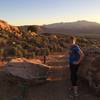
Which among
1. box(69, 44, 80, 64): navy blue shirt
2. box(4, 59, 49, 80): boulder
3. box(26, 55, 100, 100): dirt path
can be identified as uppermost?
box(69, 44, 80, 64): navy blue shirt

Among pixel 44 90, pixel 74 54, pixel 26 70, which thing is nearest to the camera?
pixel 74 54

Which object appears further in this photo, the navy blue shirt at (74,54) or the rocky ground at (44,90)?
the navy blue shirt at (74,54)

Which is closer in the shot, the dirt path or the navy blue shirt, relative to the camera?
the dirt path

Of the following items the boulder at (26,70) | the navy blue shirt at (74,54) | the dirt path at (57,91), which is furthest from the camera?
the boulder at (26,70)

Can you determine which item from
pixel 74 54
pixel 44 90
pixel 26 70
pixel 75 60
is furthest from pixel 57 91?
pixel 26 70

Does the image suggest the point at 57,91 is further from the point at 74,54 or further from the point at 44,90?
the point at 74,54

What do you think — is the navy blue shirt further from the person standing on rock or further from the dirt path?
the dirt path

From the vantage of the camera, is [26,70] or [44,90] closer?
[44,90]

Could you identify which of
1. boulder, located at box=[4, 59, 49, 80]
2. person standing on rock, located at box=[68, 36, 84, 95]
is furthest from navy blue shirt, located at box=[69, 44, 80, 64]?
boulder, located at box=[4, 59, 49, 80]

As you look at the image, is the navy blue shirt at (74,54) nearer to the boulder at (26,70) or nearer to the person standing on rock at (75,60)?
the person standing on rock at (75,60)

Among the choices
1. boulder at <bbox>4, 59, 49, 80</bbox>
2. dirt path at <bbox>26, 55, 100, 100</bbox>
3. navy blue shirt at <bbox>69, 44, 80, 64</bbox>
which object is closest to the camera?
dirt path at <bbox>26, 55, 100, 100</bbox>

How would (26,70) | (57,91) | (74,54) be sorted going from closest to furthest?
(74,54) → (57,91) → (26,70)

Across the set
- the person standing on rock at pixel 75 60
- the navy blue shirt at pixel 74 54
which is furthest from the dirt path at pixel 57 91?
the navy blue shirt at pixel 74 54

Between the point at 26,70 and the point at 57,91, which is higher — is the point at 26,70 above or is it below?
above
